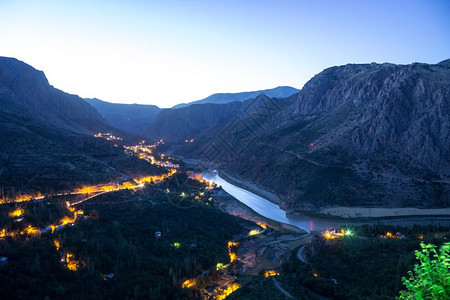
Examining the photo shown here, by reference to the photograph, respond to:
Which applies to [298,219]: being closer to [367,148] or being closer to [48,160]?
[367,148]

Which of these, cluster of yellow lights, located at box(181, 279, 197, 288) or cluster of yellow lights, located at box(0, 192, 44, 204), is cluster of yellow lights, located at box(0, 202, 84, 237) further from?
cluster of yellow lights, located at box(181, 279, 197, 288)

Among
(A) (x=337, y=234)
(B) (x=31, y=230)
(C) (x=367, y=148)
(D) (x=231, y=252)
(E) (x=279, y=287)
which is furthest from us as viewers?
(C) (x=367, y=148)

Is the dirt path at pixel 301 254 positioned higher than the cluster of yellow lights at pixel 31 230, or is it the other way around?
the cluster of yellow lights at pixel 31 230

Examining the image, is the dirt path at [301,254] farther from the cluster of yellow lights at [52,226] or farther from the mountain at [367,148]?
the cluster of yellow lights at [52,226]

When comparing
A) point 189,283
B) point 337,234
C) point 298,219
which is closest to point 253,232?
point 337,234

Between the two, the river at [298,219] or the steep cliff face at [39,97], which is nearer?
the river at [298,219]

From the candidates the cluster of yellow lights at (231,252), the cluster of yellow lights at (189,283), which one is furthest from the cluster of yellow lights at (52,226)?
the cluster of yellow lights at (231,252)
